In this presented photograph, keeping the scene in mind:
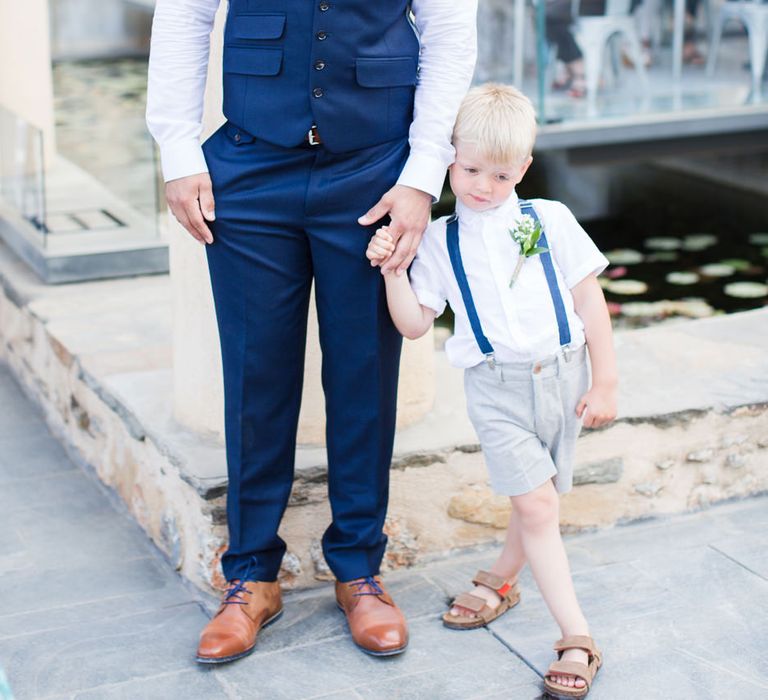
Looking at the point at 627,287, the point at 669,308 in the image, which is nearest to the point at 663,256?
the point at 627,287

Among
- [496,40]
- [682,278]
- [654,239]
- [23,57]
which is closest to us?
[23,57]

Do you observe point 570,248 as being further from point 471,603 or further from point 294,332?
point 471,603

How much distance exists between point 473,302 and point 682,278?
4.05m

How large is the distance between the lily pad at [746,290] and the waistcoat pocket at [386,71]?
3.92 m

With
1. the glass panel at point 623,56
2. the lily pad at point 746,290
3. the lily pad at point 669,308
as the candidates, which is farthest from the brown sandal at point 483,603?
the glass panel at point 623,56

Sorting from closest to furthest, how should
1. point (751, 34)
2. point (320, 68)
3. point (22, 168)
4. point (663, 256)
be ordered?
point (320, 68), point (22, 168), point (663, 256), point (751, 34)

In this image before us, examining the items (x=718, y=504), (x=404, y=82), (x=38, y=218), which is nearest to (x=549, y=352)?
(x=404, y=82)

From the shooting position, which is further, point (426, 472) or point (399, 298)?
point (426, 472)

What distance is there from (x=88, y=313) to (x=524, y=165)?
214 centimetres

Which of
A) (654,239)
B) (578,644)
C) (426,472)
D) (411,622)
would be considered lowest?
(654,239)

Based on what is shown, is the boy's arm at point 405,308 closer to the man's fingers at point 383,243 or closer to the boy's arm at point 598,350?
the man's fingers at point 383,243

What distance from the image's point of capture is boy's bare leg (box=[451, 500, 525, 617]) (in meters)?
2.91

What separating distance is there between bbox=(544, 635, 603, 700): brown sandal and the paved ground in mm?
40

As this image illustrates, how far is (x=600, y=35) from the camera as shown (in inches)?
308
